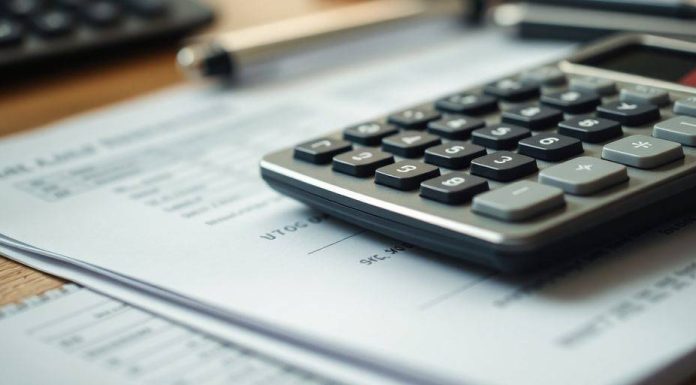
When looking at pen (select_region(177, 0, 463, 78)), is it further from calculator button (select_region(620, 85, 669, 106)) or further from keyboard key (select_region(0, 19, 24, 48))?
calculator button (select_region(620, 85, 669, 106))

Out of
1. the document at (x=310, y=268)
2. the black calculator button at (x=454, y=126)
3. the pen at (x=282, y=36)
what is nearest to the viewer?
the document at (x=310, y=268)

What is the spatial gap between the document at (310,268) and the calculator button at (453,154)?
1.2 inches

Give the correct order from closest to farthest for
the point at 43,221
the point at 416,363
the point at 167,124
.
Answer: the point at 416,363 → the point at 43,221 → the point at 167,124

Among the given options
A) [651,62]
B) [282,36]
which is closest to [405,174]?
[651,62]

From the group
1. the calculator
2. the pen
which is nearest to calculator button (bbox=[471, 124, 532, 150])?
the calculator

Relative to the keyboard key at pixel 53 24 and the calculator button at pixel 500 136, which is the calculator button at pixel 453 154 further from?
the keyboard key at pixel 53 24

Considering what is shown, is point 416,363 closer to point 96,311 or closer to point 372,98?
point 96,311

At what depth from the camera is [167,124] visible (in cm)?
45

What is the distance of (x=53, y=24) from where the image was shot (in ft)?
1.70

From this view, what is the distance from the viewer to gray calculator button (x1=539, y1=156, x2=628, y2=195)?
0.27 metres

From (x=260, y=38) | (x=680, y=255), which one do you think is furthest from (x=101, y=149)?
(x=680, y=255)

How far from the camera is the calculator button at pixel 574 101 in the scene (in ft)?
1.12

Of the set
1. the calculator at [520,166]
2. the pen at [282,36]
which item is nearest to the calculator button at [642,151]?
the calculator at [520,166]

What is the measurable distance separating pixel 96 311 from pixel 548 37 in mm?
361
